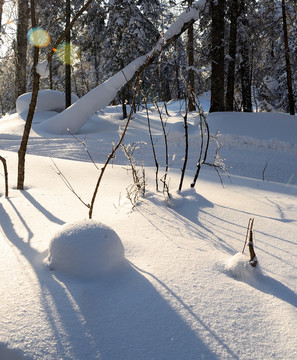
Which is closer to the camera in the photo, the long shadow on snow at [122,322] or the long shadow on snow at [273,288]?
the long shadow on snow at [122,322]

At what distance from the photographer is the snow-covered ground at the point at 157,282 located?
1128 millimetres

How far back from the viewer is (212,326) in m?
1.22

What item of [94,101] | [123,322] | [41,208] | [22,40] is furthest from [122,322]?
[22,40]

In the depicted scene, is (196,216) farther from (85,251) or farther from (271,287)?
(85,251)

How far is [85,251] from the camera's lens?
1.57 metres

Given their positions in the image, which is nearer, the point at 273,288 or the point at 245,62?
the point at 273,288

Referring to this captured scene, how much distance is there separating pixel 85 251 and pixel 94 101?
828 centimetres

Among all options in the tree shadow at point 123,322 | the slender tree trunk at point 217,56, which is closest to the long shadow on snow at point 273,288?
the tree shadow at point 123,322

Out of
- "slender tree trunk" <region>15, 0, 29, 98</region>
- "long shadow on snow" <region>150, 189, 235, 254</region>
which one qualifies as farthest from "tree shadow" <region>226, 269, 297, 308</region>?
"slender tree trunk" <region>15, 0, 29, 98</region>

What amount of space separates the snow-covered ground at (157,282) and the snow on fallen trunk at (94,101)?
19.8ft

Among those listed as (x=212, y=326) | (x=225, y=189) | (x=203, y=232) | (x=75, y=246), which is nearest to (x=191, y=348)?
(x=212, y=326)

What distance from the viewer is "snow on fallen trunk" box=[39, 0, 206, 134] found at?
8.91 meters

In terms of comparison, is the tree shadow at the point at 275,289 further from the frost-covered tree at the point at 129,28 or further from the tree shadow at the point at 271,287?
the frost-covered tree at the point at 129,28

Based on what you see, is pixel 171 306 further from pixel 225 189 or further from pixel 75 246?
pixel 225 189
